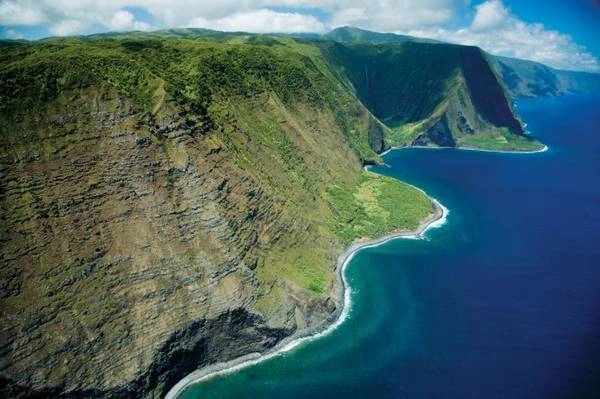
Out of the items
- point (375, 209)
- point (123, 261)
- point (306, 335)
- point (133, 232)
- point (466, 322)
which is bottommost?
point (466, 322)

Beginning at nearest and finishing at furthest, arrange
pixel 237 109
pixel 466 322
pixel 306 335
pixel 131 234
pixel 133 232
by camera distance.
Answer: pixel 131 234
pixel 133 232
pixel 306 335
pixel 466 322
pixel 237 109

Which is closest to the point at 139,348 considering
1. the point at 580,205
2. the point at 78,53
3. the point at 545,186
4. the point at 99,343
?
the point at 99,343

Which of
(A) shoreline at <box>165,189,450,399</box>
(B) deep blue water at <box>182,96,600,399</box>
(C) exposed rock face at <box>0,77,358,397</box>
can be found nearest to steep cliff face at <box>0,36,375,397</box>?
(C) exposed rock face at <box>0,77,358,397</box>

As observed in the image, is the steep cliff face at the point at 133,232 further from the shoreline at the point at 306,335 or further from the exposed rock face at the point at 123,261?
the shoreline at the point at 306,335

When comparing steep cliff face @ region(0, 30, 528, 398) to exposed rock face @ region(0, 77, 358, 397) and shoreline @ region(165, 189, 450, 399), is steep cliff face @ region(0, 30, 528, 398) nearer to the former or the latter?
exposed rock face @ region(0, 77, 358, 397)

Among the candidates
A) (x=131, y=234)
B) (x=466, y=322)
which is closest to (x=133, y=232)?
(x=131, y=234)

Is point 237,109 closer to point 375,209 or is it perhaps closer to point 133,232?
point 375,209
